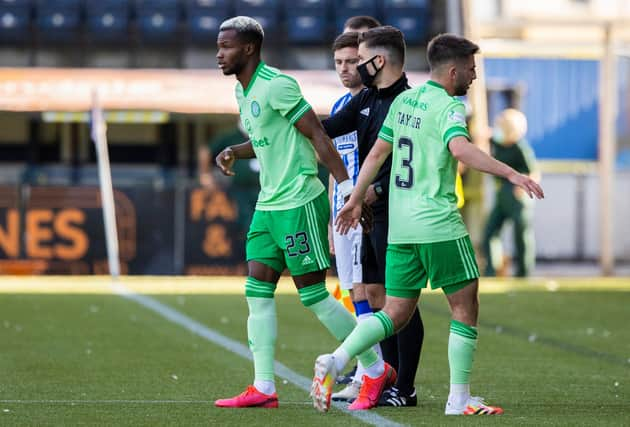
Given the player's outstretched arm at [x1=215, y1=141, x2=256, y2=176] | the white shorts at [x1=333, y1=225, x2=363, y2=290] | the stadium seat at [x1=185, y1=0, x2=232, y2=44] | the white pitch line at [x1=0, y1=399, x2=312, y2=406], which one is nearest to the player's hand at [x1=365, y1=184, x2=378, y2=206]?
the white shorts at [x1=333, y1=225, x2=363, y2=290]

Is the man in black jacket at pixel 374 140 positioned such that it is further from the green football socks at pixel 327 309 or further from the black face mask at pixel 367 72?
the green football socks at pixel 327 309

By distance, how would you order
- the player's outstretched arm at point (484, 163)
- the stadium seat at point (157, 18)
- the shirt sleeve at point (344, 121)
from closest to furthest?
the player's outstretched arm at point (484, 163)
the shirt sleeve at point (344, 121)
the stadium seat at point (157, 18)

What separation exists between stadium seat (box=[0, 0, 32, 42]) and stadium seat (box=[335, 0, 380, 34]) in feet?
14.6

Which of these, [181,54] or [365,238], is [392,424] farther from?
[181,54]

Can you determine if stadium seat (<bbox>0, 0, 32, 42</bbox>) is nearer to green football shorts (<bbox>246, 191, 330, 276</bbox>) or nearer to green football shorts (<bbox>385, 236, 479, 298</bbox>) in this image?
green football shorts (<bbox>246, 191, 330, 276</bbox>)

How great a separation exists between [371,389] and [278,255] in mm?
734

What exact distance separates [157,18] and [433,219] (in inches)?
667

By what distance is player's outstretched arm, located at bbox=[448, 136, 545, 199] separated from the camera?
255 inches

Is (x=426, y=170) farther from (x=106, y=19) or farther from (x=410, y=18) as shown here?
(x=106, y=19)

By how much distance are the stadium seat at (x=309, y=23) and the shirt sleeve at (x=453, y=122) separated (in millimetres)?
16629

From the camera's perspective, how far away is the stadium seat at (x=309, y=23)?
23.4 meters

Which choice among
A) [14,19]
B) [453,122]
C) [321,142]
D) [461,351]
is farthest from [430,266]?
[14,19]

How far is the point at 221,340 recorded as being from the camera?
1073 cm

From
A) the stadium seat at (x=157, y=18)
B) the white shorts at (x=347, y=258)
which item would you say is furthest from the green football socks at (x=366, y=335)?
the stadium seat at (x=157, y=18)
